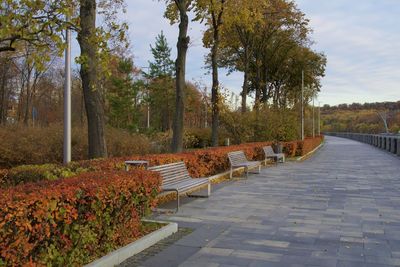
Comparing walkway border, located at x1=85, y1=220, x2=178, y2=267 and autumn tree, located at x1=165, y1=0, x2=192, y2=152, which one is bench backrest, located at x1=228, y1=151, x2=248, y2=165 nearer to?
autumn tree, located at x1=165, y1=0, x2=192, y2=152

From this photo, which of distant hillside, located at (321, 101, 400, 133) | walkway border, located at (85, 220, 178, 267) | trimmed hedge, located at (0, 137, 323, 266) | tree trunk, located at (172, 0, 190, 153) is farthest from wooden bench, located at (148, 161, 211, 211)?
distant hillside, located at (321, 101, 400, 133)

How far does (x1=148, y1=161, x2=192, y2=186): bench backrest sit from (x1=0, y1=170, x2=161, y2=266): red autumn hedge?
241 centimetres

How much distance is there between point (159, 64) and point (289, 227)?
57994 millimetres

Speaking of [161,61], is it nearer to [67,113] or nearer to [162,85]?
[162,85]

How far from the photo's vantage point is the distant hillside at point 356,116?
92.1 meters

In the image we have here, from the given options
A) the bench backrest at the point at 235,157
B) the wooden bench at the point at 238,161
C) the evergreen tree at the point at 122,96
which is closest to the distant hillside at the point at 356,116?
the evergreen tree at the point at 122,96

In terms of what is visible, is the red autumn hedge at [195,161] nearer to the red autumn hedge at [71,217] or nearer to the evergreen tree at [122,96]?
the red autumn hedge at [71,217]

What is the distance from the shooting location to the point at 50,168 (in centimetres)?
880

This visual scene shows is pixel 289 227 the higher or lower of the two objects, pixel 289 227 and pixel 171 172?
the lower

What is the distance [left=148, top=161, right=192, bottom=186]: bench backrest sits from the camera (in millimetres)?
9030

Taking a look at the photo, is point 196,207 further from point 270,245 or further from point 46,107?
point 46,107

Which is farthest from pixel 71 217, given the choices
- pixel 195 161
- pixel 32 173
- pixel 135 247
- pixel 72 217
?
pixel 195 161

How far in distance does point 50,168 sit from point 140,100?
54.4 metres

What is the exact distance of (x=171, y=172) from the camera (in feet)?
31.5
